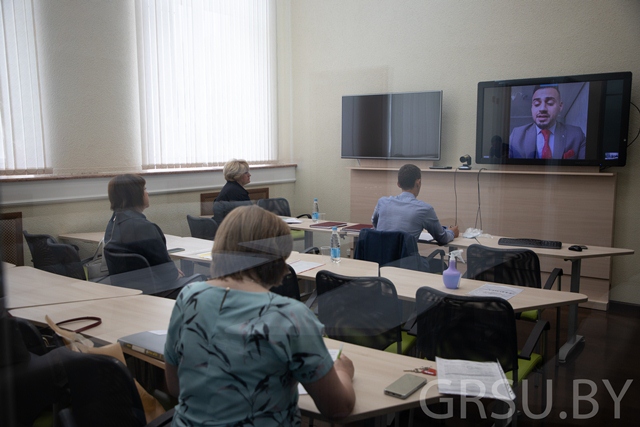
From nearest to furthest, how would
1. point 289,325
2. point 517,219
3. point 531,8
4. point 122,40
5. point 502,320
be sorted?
point 289,325 < point 122,40 < point 502,320 < point 531,8 < point 517,219

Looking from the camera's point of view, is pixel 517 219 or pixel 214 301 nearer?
pixel 214 301

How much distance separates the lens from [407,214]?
9.39 ft

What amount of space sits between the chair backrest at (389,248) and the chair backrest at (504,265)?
307 millimetres

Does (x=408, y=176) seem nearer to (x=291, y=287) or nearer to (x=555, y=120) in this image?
(x=555, y=120)

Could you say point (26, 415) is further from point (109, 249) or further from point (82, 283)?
point (109, 249)

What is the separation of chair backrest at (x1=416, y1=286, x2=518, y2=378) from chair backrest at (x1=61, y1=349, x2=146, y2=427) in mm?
1183

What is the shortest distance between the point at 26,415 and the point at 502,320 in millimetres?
1721

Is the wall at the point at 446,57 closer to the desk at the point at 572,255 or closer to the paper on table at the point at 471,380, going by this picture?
the desk at the point at 572,255

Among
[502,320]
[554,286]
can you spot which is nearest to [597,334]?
[554,286]

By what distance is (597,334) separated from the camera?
2.84 metres

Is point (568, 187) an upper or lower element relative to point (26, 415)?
upper

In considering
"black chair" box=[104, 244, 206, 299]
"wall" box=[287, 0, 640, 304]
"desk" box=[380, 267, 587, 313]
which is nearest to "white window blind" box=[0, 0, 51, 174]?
"black chair" box=[104, 244, 206, 299]

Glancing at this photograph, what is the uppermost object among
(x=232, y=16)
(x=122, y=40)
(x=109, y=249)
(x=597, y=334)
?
(x=232, y=16)

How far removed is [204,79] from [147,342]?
3.34 ft
